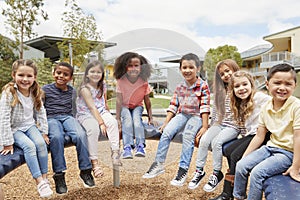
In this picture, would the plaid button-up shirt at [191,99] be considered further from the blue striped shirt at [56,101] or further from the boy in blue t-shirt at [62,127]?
the blue striped shirt at [56,101]

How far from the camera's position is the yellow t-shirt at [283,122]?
2693mm

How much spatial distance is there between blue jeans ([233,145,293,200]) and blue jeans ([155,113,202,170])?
538 millimetres

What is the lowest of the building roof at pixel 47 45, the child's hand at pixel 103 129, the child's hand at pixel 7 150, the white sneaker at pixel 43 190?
the white sneaker at pixel 43 190

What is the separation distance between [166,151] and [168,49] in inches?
37.5

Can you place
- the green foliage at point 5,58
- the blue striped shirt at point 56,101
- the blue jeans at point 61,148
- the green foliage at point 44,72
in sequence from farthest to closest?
the green foliage at point 5,58 < the green foliage at point 44,72 < the blue striped shirt at point 56,101 < the blue jeans at point 61,148

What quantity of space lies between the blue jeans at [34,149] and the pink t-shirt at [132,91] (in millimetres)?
986

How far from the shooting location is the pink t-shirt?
2824 mm

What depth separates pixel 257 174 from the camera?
267cm

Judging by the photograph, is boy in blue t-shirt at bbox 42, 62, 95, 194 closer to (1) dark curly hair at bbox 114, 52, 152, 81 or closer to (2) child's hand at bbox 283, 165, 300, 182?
(1) dark curly hair at bbox 114, 52, 152, 81

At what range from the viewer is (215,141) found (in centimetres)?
336

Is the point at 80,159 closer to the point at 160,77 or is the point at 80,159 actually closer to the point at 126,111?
the point at 126,111

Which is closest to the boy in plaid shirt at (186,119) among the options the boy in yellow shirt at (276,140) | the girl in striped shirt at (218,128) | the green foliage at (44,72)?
the girl in striped shirt at (218,128)

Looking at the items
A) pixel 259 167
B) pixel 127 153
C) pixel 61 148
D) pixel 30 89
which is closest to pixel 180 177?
pixel 127 153

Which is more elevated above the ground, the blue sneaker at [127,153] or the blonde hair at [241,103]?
the blonde hair at [241,103]
